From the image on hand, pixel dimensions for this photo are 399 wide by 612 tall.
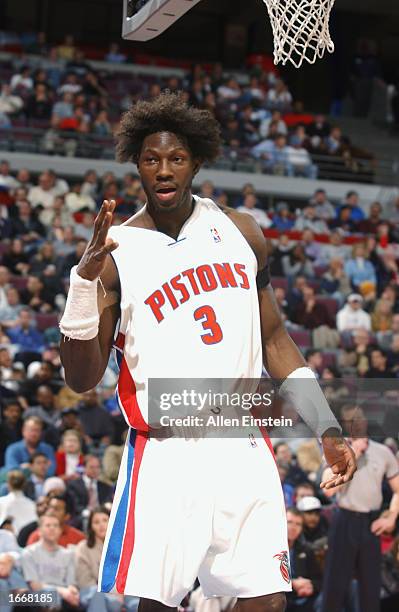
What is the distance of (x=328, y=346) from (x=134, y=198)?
3.57 meters

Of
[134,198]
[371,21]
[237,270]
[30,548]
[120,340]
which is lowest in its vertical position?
[30,548]

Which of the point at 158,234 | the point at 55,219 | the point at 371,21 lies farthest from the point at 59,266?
the point at 371,21

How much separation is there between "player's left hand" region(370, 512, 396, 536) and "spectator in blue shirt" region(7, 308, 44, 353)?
465cm

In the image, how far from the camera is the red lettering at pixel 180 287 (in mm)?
3822

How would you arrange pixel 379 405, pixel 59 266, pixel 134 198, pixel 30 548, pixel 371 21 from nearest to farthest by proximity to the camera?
pixel 30 548
pixel 379 405
pixel 59 266
pixel 134 198
pixel 371 21

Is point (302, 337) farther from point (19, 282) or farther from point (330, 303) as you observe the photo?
point (19, 282)

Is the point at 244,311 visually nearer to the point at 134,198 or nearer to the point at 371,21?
the point at 134,198

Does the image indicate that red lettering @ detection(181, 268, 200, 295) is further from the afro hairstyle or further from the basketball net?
the basketball net

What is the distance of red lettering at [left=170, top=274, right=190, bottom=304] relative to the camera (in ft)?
12.5

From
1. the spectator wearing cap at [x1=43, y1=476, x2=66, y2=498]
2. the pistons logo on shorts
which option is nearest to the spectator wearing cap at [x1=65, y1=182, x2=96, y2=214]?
the spectator wearing cap at [x1=43, y1=476, x2=66, y2=498]

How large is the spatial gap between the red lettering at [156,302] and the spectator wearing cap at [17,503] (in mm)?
4642

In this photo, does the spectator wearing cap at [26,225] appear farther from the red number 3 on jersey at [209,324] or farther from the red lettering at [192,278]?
the red number 3 on jersey at [209,324]

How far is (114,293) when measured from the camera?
12.6ft

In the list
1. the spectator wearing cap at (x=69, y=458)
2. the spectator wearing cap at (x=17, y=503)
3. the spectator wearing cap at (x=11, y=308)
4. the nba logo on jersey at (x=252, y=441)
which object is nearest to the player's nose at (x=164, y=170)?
the nba logo on jersey at (x=252, y=441)
